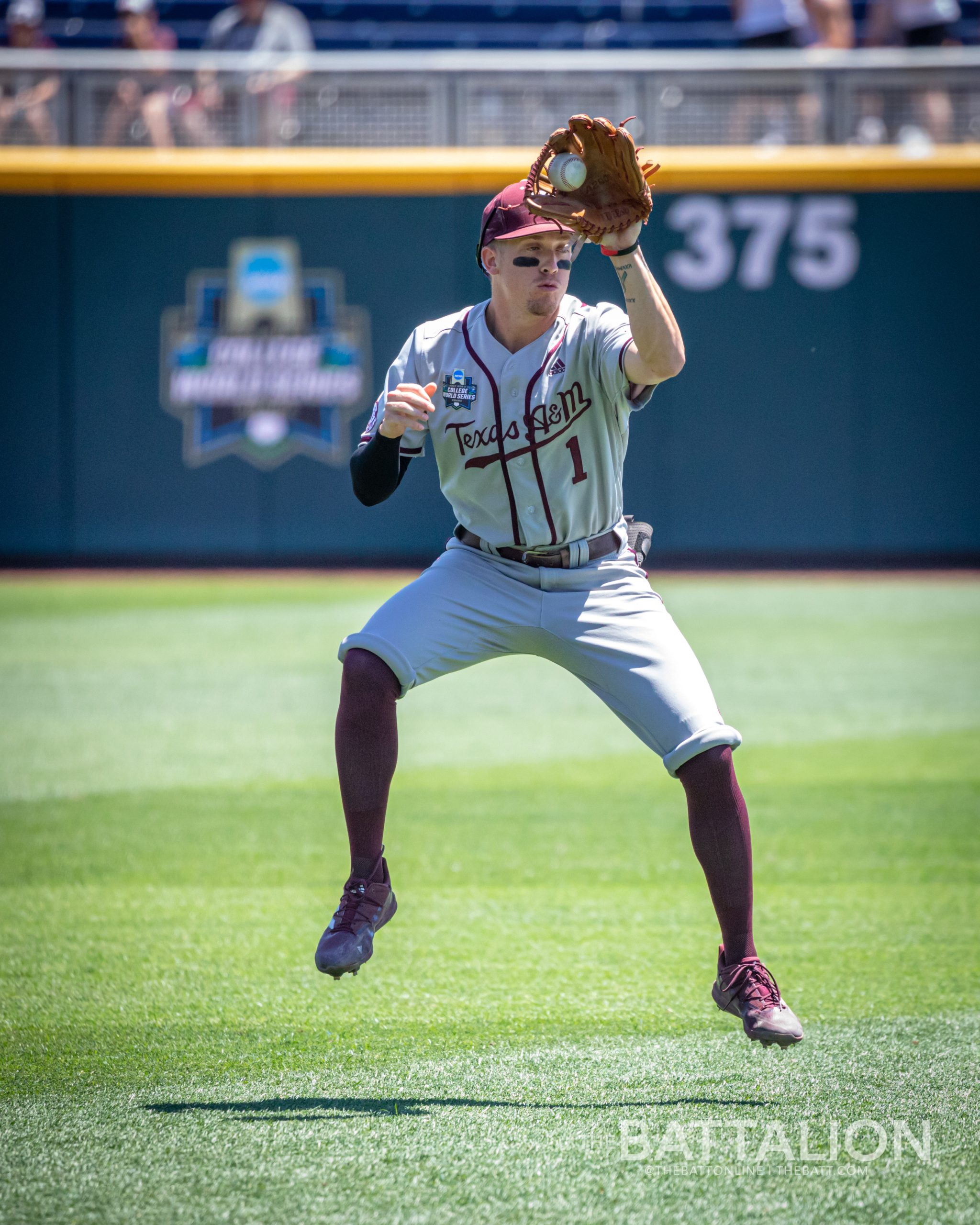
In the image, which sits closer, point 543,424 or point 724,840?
point 724,840

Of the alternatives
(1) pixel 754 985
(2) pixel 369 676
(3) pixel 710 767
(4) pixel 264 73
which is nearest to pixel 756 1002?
(1) pixel 754 985

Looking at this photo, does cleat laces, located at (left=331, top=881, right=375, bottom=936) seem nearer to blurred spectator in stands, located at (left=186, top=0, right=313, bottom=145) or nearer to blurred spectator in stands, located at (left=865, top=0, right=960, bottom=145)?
blurred spectator in stands, located at (left=186, top=0, right=313, bottom=145)

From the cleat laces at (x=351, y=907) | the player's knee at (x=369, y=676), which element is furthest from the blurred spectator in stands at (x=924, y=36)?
the cleat laces at (x=351, y=907)

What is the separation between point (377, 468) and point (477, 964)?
5.39 ft

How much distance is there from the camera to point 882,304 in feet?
50.2

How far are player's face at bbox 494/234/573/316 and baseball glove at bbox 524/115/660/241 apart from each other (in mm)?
208

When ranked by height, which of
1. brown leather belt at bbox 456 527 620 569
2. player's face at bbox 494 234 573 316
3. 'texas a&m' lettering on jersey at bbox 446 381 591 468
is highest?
player's face at bbox 494 234 573 316

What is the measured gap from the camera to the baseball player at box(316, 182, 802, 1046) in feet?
11.1

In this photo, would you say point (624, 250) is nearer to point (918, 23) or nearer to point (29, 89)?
point (29, 89)

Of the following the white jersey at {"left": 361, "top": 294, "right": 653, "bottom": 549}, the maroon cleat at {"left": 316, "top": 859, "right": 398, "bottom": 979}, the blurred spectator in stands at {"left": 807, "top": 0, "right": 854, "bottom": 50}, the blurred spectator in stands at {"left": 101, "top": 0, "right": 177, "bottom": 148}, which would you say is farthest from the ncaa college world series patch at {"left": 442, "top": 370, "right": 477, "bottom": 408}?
the blurred spectator in stands at {"left": 807, "top": 0, "right": 854, "bottom": 50}

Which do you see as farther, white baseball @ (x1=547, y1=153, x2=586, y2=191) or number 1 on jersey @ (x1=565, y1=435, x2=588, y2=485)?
number 1 on jersey @ (x1=565, y1=435, x2=588, y2=485)

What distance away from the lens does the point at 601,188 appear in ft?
10.8

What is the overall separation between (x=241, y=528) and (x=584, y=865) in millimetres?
10717

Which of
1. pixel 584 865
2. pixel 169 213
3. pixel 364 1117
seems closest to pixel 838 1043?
pixel 364 1117
